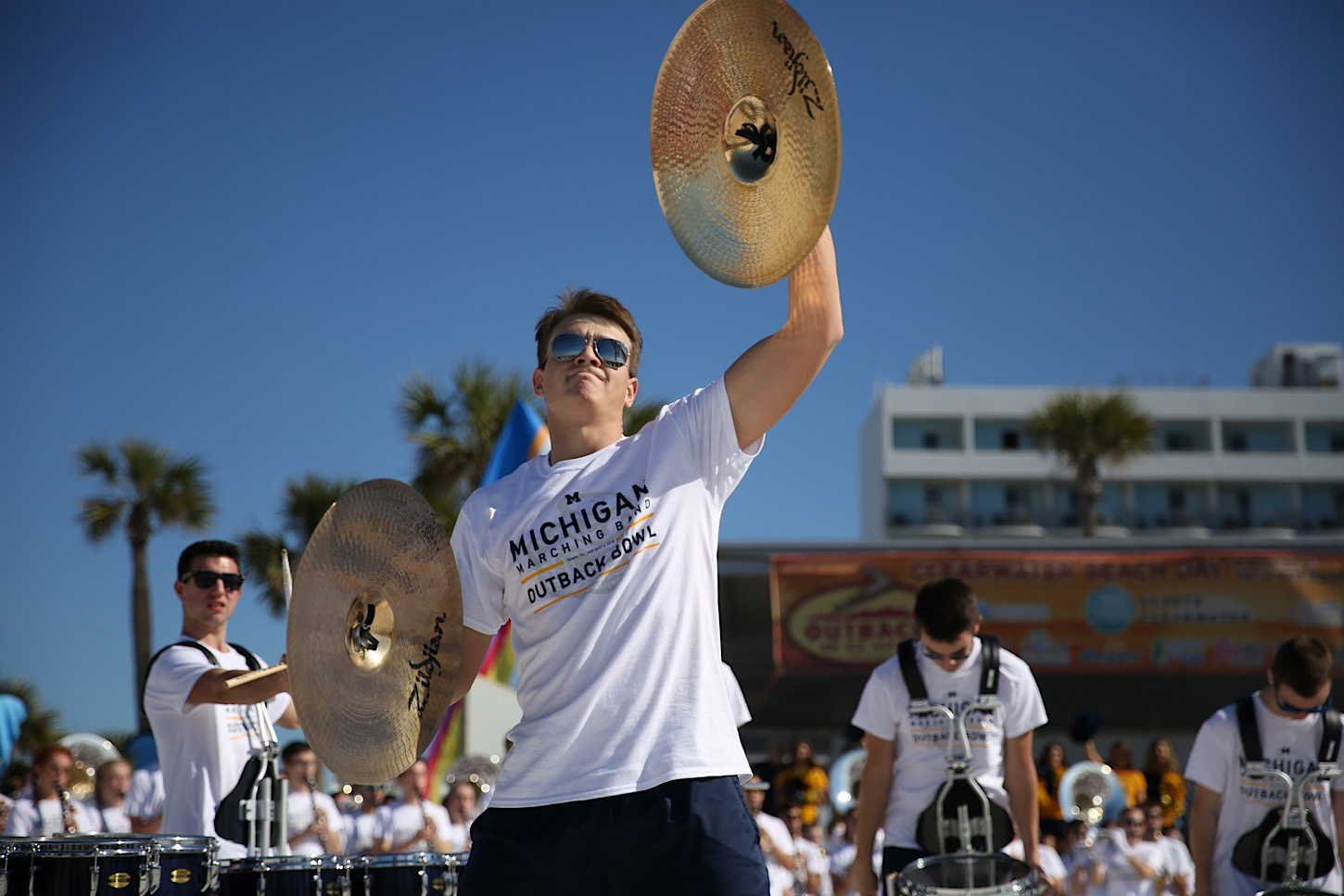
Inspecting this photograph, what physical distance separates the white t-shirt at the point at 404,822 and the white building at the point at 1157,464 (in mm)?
62300

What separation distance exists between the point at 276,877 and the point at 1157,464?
73515mm

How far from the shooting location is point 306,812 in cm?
1074

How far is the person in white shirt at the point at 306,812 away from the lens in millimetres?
10367

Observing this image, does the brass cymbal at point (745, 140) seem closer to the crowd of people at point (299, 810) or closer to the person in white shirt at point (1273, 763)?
the person in white shirt at point (1273, 763)

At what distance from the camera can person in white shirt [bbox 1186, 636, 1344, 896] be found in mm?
6520

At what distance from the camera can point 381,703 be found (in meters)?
3.59

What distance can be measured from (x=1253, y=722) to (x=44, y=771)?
8177 millimetres

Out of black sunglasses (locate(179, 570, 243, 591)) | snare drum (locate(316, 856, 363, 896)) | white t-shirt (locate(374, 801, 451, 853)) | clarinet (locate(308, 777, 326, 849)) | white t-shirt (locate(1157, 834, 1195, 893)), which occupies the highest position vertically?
black sunglasses (locate(179, 570, 243, 591))

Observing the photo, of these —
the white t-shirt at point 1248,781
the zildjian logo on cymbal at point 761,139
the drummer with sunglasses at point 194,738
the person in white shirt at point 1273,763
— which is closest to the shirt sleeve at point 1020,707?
the white t-shirt at point 1248,781

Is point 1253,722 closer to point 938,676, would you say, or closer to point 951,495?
point 938,676

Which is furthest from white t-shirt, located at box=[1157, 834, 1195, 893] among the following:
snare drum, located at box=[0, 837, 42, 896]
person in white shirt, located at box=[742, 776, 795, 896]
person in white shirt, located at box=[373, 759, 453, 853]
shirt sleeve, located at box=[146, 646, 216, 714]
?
snare drum, located at box=[0, 837, 42, 896]

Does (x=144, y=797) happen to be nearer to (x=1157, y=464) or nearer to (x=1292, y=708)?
(x=1292, y=708)

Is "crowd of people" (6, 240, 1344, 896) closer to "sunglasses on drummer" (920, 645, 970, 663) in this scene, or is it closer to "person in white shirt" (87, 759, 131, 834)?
"sunglasses on drummer" (920, 645, 970, 663)

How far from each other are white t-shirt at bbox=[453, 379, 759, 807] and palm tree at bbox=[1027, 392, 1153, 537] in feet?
122
